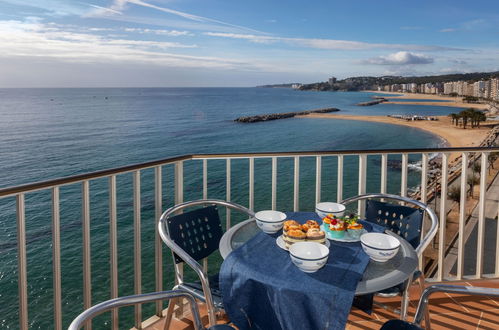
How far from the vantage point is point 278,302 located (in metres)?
1.18

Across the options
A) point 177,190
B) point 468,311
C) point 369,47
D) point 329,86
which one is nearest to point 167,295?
point 177,190

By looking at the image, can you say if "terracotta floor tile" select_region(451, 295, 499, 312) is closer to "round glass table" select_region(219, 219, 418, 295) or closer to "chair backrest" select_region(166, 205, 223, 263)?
"round glass table" select_region(219, 219, 418, 295)

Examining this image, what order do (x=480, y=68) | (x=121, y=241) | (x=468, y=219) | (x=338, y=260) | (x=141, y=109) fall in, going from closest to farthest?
(x=338, y=260), (x=121, y=241), (x=468, y=219), (x=480, y=68), (x=141, y=109)

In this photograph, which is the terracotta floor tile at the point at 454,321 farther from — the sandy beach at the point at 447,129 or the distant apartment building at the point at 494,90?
the distant apartment building at the point at 494,90

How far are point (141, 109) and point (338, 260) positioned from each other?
62.5m

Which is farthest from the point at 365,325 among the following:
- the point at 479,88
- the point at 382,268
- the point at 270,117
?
the point at 479,88

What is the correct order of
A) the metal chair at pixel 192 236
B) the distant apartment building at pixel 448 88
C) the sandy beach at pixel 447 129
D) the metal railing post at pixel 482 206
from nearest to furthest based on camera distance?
the metal chair at pixel 192 236, the metal railing post at pixel 482 206, the sandy beach at pixel 447 129, the distant apartment building at pixel 448 88

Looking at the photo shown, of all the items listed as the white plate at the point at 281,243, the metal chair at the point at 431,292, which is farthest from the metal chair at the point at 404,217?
the white plate at the point at 281,243

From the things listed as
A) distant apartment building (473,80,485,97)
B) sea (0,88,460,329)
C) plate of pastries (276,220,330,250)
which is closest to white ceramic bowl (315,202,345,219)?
plate of pastries (276,220,330,250)

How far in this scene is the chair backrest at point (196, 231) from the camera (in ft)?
6.35

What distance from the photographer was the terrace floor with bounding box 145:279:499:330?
2301mm

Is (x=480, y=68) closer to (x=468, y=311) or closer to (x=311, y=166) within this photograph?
(x=311, y=166)

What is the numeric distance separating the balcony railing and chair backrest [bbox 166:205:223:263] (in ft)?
0.71

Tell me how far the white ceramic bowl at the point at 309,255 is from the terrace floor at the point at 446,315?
1.23 meters
